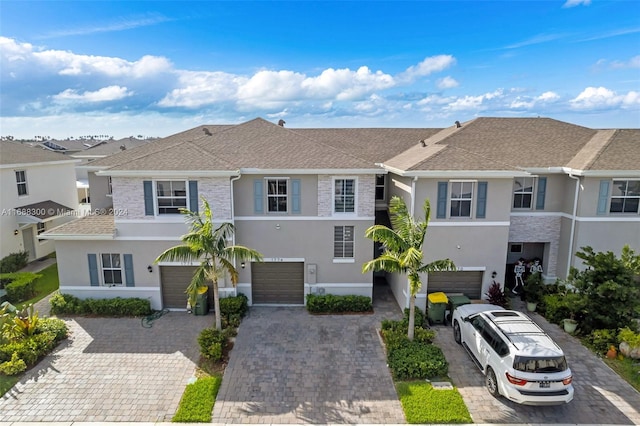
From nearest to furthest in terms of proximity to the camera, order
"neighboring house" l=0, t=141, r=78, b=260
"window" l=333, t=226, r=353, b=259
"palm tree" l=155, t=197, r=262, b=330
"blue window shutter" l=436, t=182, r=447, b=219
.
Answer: "palm tree" l=155, t=197, r=262, b=330 < "blue window shutter" l=436, t=182, r=447, b=219 < "window" l=333, t=226, r=353, b=259 < "neighboring house" l=0, t=141, r=78, b=260

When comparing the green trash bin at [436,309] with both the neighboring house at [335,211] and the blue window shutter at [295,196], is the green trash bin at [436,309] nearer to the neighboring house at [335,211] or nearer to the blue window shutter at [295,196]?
the neighboring house at [335,211]

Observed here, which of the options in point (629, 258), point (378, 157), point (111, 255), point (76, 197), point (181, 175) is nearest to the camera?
point (629, 258)

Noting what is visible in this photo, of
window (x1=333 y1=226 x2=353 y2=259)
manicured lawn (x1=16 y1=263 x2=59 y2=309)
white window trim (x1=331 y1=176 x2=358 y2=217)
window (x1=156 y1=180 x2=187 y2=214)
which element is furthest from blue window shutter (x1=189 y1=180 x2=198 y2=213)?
manicured lawn (x1=16 y1=263 x2=59 y2=309)

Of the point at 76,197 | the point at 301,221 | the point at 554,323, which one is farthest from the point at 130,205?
the point at 554,323

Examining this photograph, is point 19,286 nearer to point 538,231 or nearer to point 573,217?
point 538,231

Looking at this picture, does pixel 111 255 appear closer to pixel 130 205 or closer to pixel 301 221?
pixel 130 205

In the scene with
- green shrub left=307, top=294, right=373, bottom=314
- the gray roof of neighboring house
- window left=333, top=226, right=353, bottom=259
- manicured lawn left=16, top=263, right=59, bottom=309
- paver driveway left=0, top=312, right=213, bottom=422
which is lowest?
paver driveway left=0, top=312, right=213, bottom=422

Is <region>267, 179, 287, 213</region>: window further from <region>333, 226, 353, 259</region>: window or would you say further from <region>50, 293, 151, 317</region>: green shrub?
<region>50, 293, 151, 317</region>: green shrub
